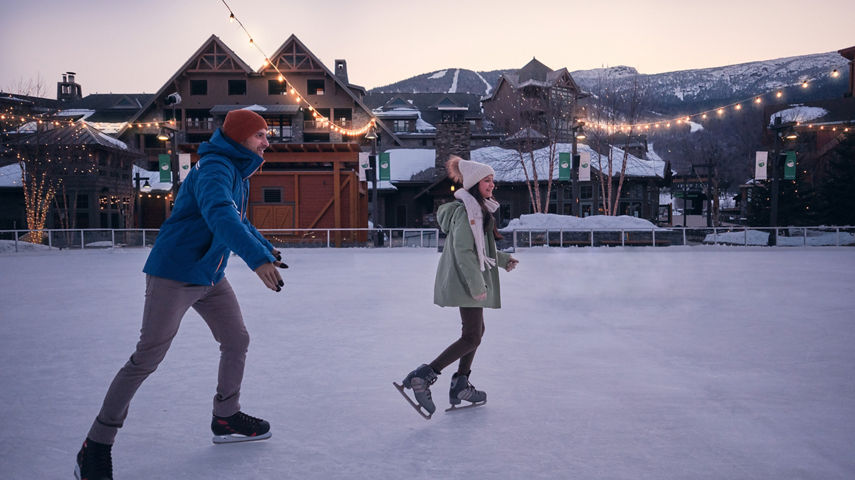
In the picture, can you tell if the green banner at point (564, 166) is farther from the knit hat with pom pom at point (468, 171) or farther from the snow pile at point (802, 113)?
the snow pile at point (802, 113)

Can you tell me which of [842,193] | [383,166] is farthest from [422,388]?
[842,193]

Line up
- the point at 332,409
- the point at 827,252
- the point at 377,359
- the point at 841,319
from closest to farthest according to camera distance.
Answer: the point at 332,409 < the point at 377,359 < the point at 841,319 < the point at 827,252

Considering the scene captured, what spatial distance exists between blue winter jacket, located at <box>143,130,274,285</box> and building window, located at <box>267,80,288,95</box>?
1401 inches

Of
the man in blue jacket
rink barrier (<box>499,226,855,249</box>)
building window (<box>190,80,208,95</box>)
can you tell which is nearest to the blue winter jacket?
the man in blue jacket

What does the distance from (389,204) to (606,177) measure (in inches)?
551

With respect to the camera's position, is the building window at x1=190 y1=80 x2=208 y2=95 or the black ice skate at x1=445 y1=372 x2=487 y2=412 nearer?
the black ice skate at x1=445 y1=372 x2=487 y2=412

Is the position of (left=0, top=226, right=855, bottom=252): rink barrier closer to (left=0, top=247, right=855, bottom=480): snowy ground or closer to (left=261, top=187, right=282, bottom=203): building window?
(left=261, top=187, right=282, bottom=203): building window

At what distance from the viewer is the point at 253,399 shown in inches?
155

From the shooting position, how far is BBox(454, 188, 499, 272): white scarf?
359cm

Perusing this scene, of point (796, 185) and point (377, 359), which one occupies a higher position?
point (796, 185)

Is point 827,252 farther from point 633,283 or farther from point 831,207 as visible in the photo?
point 633,283

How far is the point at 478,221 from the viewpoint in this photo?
11.8 feet

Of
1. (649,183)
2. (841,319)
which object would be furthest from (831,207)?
(841,319)

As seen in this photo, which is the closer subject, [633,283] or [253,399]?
[253,399]
